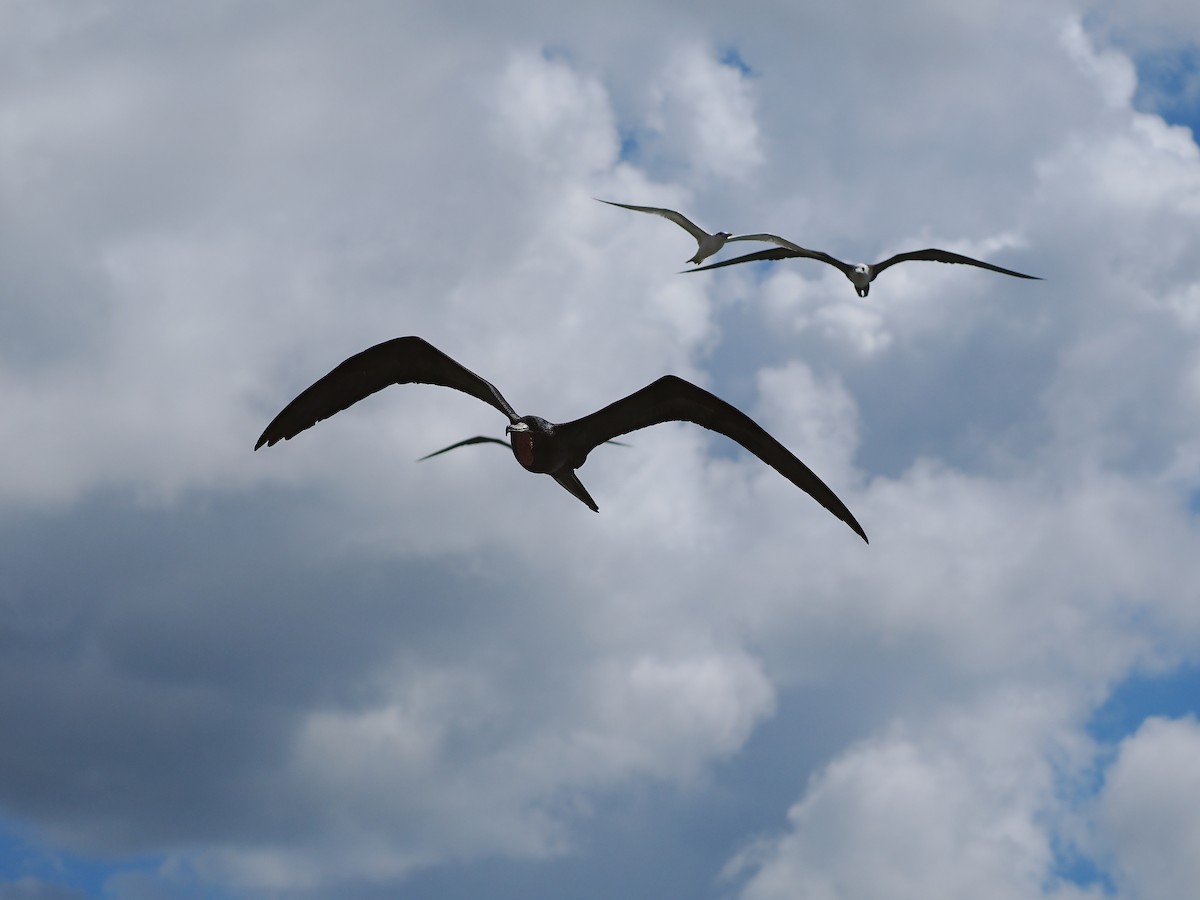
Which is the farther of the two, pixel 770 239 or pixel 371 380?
pixel 770 239

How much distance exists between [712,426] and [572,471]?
93.1 inches

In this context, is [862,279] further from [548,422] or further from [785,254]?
[548,422]

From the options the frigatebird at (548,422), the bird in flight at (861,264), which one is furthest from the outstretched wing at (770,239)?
the frigatebird at (548,422)

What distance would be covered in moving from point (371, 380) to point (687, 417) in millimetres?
5322

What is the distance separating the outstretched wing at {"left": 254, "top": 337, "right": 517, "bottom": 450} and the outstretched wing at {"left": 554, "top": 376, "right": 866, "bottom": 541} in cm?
161

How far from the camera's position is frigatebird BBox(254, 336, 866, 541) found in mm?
22297

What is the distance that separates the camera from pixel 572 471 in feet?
75.7

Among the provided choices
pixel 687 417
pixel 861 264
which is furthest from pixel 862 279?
pixel 687 417

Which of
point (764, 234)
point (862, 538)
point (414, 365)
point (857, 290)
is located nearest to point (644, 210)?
point (764, 234)

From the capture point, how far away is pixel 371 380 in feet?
79.9

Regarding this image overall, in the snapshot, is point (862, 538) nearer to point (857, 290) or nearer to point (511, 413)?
point (511, 413)

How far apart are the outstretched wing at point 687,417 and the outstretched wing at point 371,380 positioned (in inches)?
63.3

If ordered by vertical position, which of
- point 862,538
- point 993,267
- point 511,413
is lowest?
point 862,538

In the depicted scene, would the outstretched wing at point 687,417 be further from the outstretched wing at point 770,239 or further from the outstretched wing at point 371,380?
the outstretched wing at point 770,239
